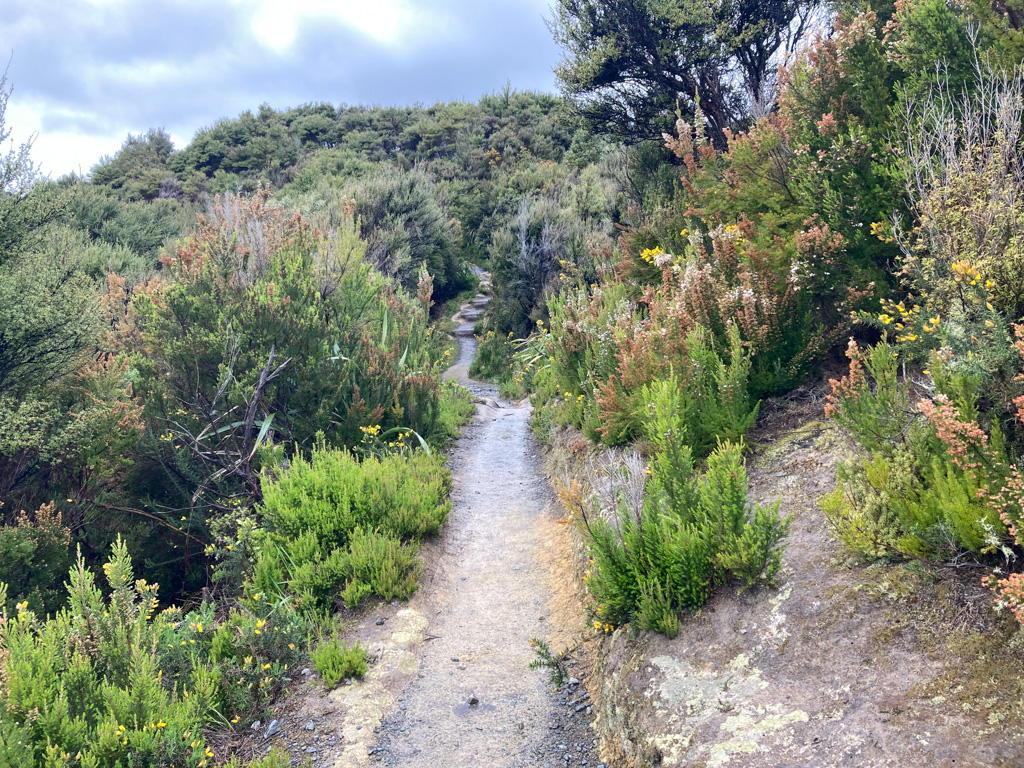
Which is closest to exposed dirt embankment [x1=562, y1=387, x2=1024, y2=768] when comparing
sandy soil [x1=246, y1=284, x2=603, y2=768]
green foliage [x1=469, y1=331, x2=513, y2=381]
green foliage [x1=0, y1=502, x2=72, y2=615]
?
sandy soil [x1=246, y1=284, x2=603, y2=768]

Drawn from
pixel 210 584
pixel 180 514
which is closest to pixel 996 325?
pixel 210 584

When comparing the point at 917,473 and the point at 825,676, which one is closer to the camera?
the point at 825,676

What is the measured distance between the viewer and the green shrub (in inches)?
169

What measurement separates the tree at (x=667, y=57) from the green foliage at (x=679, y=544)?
11093 mm

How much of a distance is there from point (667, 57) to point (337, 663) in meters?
13.9

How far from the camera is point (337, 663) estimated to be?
438 cm

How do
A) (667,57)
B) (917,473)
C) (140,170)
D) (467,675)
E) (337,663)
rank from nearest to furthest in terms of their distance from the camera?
1. (917,473)
2. (337,663)
3. (467,675)
4. (667,57)
5. (140,170)

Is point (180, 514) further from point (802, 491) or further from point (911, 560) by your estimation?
point (911, 560)

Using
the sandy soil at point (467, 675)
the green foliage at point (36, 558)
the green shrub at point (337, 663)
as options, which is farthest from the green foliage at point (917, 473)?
the green foliage at point (36, 558)

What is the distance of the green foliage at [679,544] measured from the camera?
138 inches

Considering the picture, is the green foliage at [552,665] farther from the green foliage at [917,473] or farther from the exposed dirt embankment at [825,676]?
the green foliage at [917,473]

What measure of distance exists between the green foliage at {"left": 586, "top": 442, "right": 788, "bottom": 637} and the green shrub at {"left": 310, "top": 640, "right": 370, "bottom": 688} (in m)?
1.73

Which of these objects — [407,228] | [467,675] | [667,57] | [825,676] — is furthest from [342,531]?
[407,228]

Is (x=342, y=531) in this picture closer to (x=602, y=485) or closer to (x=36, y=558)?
(x=602, y=485)
